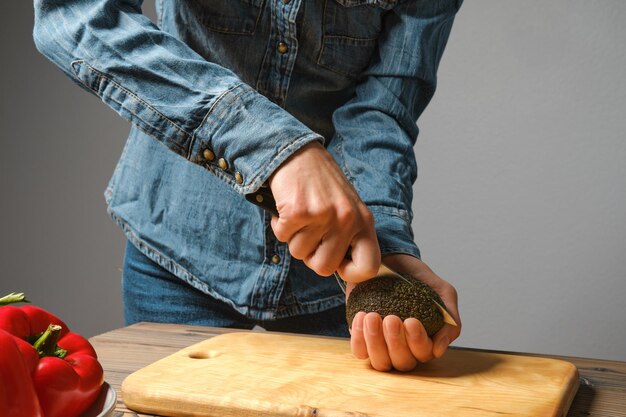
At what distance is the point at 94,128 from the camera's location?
9.91 ft

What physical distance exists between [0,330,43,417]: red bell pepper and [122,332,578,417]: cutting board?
32 centimetres

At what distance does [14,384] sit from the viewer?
1.99 ft

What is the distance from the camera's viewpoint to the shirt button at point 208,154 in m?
0.99

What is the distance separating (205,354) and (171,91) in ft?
1.18

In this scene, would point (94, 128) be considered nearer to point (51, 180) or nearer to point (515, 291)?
point (51, 180)

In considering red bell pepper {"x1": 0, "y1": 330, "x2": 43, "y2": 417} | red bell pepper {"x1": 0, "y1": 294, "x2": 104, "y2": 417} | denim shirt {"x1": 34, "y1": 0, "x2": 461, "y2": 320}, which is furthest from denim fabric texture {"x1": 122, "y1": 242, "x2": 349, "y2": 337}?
red bell pepper {"x1": 0, "y1": 330, "x2": 43, "y2": 417}

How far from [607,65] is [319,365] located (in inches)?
79.1

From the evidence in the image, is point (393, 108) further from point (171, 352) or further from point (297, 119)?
point (171, 352)

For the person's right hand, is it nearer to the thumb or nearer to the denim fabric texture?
the thumb

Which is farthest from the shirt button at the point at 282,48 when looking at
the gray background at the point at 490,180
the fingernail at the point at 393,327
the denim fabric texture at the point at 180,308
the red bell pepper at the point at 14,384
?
the gray background at the point at 490,180

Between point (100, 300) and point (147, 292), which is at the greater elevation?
point (147, 292)

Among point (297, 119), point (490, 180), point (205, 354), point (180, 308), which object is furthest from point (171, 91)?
point (490, 180)

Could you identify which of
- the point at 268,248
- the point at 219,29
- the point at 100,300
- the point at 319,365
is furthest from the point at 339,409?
the point at 100,300

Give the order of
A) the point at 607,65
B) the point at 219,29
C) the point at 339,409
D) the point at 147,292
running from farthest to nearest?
the point at 607,65 → the point at 147,292 → the point at 219,29 → the point at 339,409
